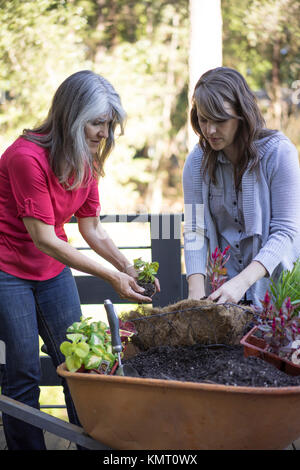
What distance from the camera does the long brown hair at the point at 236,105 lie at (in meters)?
1.58

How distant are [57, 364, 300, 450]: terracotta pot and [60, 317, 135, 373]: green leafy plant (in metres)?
0.04

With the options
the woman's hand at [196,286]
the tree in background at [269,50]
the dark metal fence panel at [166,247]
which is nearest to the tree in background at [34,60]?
the tree in background at [269,50]

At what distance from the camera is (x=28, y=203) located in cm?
159

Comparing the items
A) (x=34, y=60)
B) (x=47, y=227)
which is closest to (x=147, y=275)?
(x=47, y=227)

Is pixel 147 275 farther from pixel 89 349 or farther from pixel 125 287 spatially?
pixel 89 349

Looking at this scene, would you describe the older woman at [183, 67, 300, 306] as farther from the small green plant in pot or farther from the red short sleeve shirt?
the red short sleeve shirt

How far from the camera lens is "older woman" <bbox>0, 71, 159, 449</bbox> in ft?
5.26

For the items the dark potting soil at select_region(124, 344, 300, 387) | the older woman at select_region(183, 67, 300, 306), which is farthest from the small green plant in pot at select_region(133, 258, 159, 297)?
the dark potting soil at select_region(124, 344, 300, 387)

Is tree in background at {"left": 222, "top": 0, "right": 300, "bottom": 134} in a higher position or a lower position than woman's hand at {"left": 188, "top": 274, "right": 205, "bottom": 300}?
higher

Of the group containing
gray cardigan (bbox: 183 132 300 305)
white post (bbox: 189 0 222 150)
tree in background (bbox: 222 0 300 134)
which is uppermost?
tree in background (bbox: 222 0 300 134)

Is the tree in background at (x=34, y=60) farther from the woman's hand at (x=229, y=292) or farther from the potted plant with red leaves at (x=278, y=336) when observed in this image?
the potted plant with red leaves at (x=278, y=336)

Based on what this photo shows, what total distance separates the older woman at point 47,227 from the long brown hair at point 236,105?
0.28 m

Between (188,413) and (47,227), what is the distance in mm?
734
